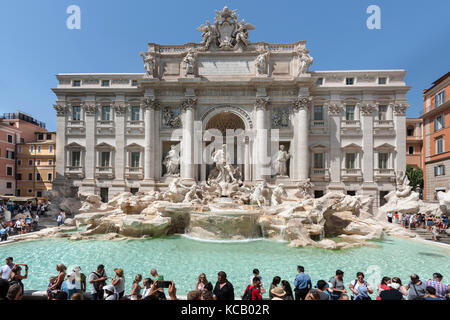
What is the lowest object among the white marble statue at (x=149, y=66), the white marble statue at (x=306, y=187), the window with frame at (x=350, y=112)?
the white marble statue at (x=306, y=187)

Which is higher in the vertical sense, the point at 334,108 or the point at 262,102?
the point at 262,102

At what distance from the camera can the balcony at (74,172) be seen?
69.4 ft

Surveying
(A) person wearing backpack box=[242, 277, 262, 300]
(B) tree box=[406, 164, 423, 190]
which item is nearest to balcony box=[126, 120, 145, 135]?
(A) person wearing backpack box=[242, 277, 262, 300]

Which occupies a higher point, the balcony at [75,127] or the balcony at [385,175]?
the balcony at [75,127]

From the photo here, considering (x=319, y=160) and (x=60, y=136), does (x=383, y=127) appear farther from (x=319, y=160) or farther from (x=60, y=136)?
(x=60, y=136)

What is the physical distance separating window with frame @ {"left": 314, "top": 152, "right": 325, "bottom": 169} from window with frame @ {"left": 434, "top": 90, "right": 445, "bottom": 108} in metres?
12.6

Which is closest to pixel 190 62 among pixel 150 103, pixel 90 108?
pixel 150 103

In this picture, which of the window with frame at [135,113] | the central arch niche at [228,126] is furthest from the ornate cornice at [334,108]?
the window with frame at [135,113]

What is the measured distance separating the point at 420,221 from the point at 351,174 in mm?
6100

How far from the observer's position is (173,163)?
67.4 feet

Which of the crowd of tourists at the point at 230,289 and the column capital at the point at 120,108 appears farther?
the column capital at the point at 120,108

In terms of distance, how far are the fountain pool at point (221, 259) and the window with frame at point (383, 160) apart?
418 inches

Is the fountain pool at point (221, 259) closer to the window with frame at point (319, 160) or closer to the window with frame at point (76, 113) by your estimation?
the window with frame at point (319, 160)
